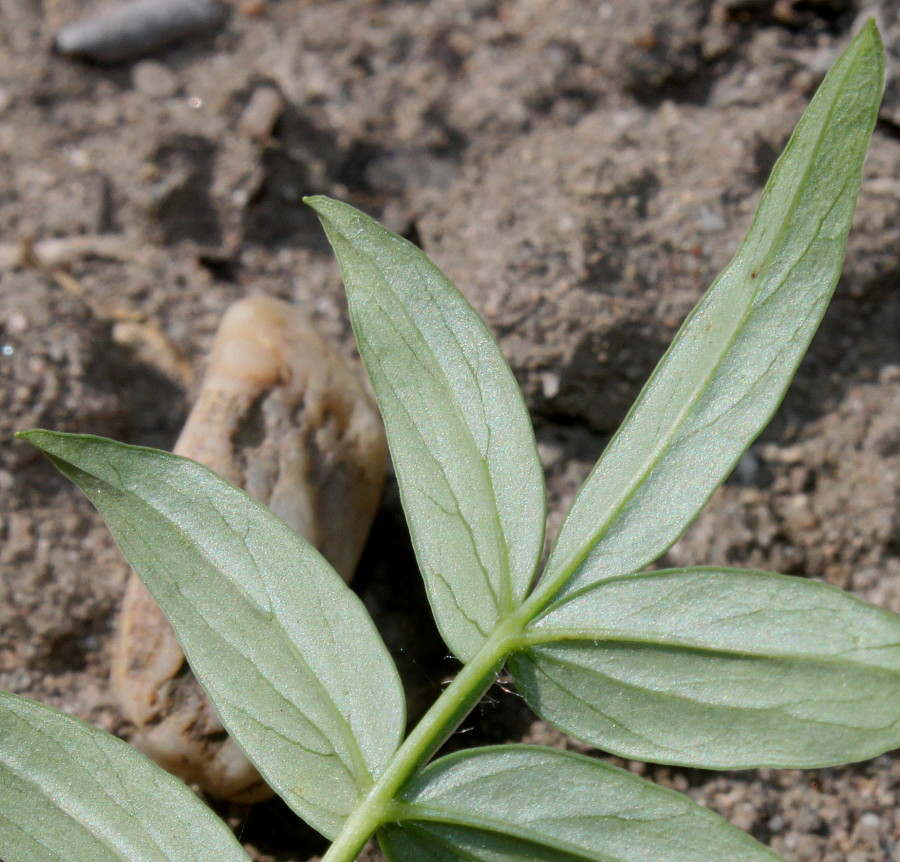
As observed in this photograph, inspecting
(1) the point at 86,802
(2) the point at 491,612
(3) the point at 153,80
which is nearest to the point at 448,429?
(2) the point at 491,612

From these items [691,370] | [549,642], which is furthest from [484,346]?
[549,642]

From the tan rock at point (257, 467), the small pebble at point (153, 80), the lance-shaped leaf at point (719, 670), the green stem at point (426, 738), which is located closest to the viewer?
the lance-shaped leaf at point (719, 670)

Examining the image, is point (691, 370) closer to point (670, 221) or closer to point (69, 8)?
point (670, 221)

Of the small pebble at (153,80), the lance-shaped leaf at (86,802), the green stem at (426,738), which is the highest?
the small pebble at (153,80)

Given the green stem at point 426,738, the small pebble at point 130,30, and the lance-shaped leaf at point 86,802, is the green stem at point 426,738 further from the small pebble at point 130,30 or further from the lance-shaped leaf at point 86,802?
the small pebble at point 130,30

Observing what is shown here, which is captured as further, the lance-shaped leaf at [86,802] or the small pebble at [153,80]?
the small pebble at [153,80]

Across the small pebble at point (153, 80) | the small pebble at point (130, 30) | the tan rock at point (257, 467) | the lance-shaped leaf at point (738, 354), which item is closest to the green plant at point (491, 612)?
the lance-shaped leaf at point (738, 354)

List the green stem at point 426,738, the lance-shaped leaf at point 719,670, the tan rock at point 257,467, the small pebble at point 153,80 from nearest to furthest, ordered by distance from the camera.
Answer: the lance-shaped leaf at point 719,670, the green stem at point 426,738, the tan rock at point 257,467, the small pebble at point 153,80
